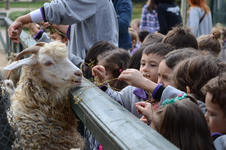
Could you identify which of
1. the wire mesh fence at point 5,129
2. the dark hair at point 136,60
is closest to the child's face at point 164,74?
the dark hair at point 136,60

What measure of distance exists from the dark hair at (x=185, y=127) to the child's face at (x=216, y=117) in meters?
0.37

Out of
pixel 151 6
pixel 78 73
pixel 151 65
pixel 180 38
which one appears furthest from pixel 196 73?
pixel 151 6

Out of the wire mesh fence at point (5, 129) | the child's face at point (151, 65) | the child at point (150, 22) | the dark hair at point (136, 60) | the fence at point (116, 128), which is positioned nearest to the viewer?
the fence at point (116, 128)

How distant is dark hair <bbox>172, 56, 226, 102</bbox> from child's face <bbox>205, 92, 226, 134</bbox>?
0.38 metres

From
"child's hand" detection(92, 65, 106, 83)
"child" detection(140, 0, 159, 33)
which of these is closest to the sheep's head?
"child's hand" detection(92, 65, 106, 83)

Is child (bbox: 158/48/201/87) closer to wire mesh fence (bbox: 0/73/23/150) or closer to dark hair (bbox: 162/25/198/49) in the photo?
dark hair (bbox: 162/25/198/49)

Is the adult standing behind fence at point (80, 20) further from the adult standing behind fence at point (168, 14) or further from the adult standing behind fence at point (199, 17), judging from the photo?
the adult standing behind fence at point (199, 17)

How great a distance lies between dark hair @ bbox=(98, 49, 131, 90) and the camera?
2943 millimetres

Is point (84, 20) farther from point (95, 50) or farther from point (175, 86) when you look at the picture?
point (175, 86)

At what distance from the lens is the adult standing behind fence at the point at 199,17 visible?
17.1 feet

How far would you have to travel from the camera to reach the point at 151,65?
265 cm

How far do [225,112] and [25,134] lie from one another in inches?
58.5

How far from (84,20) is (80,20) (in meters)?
0.24

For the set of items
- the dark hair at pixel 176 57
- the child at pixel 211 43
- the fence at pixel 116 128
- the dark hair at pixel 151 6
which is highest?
the dark hair at pixel 151 6
